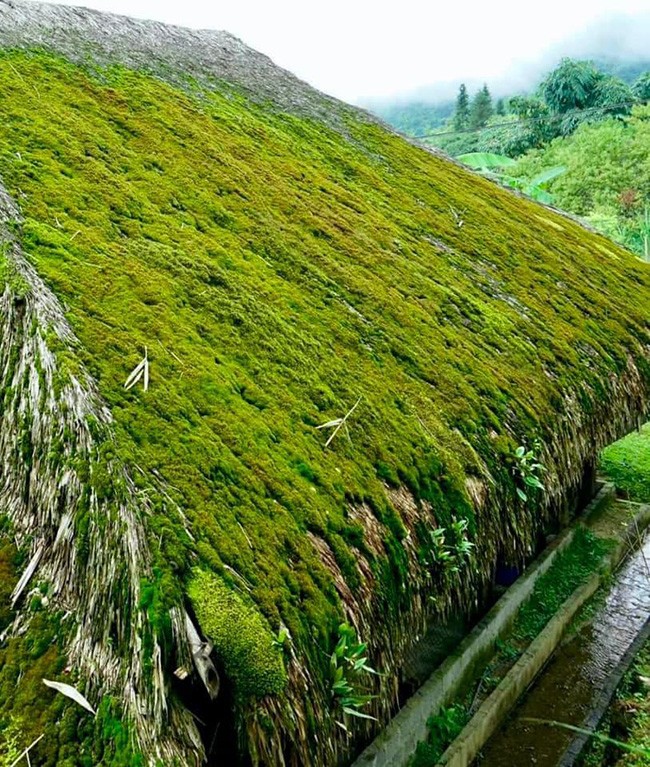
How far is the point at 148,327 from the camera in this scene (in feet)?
9.68

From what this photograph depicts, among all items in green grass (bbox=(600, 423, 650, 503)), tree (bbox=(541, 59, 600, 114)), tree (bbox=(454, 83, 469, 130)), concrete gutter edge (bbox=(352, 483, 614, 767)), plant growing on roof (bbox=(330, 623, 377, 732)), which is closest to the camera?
plant growing on roof (bbox=(330, 623, 377, 732))

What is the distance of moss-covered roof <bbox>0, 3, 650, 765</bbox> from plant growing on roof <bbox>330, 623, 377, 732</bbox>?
0.14 feet

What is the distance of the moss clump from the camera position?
200 cm

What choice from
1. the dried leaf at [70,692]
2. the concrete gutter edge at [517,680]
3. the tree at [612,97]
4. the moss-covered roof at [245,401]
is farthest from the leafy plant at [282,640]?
the tree at [612,97]

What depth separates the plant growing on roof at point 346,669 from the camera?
2.37 meters

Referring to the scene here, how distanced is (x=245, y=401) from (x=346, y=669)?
3.78 ft

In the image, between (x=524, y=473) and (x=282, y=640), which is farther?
(x=524, y=473)

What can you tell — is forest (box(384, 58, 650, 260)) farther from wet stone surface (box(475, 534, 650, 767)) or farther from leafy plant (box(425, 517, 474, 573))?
leafy plant (box(425, 517, 474, 573))

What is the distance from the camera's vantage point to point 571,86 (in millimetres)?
27141

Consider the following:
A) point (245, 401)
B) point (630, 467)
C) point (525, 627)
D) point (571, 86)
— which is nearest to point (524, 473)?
point (525, 627)

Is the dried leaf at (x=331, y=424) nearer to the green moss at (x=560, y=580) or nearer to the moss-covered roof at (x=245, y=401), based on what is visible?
the moss-covered roof at (x=245, y=401)

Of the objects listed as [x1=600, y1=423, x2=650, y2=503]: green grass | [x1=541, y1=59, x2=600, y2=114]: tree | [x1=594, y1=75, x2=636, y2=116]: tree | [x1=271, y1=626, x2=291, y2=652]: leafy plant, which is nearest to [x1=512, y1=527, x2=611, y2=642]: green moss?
[x1=600, y1=423, x2=650, y2=503]: green grass

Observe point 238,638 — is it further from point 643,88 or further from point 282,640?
point 643,88

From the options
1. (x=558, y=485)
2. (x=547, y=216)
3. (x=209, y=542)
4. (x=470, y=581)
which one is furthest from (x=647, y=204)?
(x=209, y=542)
